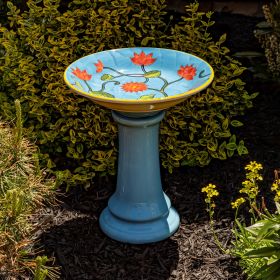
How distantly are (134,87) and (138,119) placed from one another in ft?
0.81

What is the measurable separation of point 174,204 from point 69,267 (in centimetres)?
90

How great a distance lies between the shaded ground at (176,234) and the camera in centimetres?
362

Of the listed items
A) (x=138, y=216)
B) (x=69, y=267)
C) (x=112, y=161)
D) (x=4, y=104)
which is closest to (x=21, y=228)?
(x=69, y=267)

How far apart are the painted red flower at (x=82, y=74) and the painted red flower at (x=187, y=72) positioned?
0.55m

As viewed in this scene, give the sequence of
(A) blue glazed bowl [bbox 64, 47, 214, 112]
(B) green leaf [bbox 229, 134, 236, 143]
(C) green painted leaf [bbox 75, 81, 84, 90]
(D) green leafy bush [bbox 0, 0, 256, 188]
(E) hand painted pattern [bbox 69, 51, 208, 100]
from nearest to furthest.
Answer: (A) blue glazed bowl [bbox 64, 47, 214, 112]
(C) green painted leaf [bbox 75, 81, 84, 90]
(E) hand painted pattern [bbox 69, 51, 208, 100]
(D) green leafy bush [bbox 0, 0, 256, 188]
(B) green leaf [bbox 229, 134, 236, 143]

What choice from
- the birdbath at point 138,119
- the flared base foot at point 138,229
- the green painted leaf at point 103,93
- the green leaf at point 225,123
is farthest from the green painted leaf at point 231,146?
the green painted leaf at point 103,93

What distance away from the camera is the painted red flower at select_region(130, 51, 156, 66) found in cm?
399

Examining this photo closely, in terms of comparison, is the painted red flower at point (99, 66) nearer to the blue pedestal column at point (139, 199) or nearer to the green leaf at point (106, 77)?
the green leaf at point (106, 77)

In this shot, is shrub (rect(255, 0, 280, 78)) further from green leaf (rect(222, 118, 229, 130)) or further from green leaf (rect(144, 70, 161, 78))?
green leaf (rect(144, 70, 161, 78))

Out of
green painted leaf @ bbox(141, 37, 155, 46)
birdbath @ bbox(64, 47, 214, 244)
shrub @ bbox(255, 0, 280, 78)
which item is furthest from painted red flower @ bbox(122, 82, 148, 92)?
shrub @ bbox(255, 0, 280, 78)

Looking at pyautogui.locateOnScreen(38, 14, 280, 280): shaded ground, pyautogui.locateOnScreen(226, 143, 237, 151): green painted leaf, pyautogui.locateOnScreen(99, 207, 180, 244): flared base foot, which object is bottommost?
pyautogui.locateOnScreen(38, 14, 280, 280): shaded ground

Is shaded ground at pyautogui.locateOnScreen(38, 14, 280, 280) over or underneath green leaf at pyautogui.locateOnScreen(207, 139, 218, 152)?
underneath

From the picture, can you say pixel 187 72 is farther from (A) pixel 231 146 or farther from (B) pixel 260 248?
(B) pixel 260 248

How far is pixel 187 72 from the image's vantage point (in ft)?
12.5
